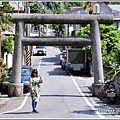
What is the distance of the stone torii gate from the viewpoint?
63.1ft

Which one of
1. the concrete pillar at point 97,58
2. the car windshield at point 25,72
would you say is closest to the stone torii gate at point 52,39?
the concrete pillar at point 97,58

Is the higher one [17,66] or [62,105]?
[17,66]

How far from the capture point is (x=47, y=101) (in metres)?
17.3

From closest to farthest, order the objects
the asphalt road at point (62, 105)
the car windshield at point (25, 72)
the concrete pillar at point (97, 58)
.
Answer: the asphalt road at point (62, 105) < the concrete pillar at point (97, 58) < the car windshield at point (25, 72)

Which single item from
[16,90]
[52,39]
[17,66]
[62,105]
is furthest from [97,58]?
[62,105]

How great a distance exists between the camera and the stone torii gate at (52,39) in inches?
757

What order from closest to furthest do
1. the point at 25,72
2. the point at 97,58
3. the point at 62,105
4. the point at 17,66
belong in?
the point at 62,105 < the point at 17,66 < the point at 97,58 < the point at 25,72

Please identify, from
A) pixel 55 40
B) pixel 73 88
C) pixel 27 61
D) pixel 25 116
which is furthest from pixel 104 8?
pixel 25 116

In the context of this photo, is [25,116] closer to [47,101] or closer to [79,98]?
[47,101]

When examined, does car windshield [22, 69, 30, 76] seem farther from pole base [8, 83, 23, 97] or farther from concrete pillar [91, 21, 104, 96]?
concrete pillar [91, 21, 104, 96]

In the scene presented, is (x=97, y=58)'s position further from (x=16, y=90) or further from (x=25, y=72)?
(x=25, y=72)

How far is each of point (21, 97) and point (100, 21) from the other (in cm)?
550

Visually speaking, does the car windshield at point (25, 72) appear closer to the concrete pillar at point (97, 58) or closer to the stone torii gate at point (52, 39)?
the stone torii gate at point (52, 39)

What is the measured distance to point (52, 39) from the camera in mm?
19578
